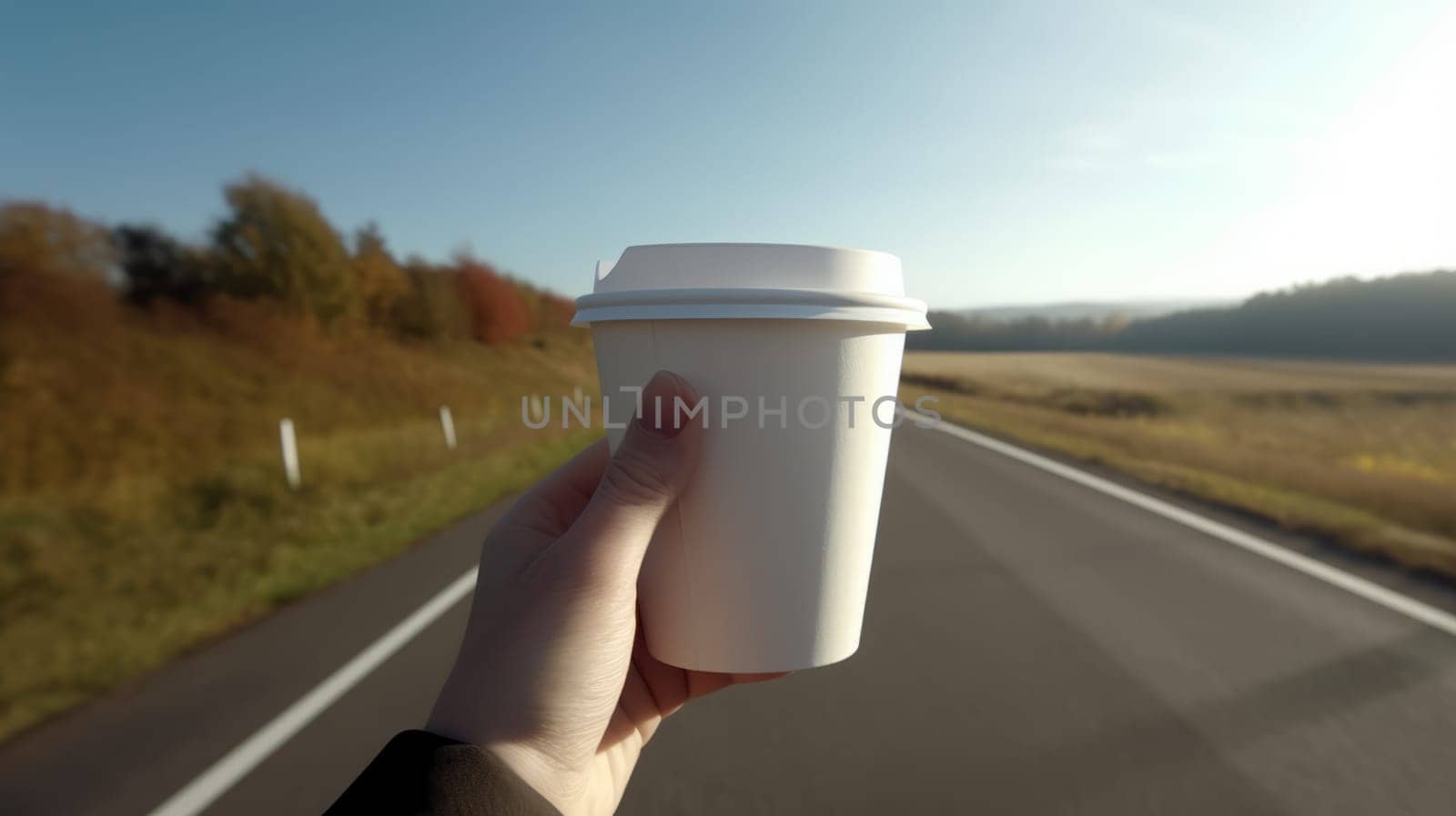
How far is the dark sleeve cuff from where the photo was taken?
4.07 ft

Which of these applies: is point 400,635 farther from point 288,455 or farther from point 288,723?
point 288,455

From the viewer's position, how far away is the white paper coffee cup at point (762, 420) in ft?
4.92

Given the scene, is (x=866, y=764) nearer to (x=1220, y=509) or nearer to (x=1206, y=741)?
(x=1206, y=741)

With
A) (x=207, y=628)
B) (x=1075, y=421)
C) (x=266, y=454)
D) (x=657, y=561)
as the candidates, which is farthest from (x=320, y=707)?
(x=1075, y=421)

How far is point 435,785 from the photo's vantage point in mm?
1266

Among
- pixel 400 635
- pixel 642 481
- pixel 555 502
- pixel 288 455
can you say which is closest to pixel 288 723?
pixel 400 635

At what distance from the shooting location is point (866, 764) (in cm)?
301

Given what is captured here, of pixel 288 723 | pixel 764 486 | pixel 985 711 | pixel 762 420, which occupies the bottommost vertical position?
pixel 288 723

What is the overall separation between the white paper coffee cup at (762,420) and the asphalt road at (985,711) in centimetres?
136

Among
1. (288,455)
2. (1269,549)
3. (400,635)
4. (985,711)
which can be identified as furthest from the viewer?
(288,455)

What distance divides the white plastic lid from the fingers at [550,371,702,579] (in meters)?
0.14

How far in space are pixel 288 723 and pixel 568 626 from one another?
8.61 feet

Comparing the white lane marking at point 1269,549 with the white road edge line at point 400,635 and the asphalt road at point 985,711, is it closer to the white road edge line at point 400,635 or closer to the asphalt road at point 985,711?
the white road edge line at point 400,635

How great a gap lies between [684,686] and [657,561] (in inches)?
26.2
